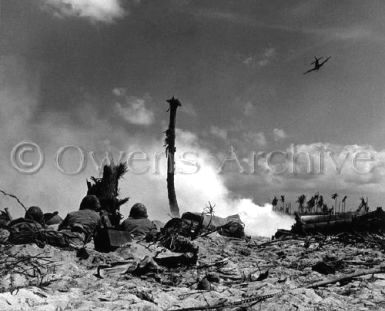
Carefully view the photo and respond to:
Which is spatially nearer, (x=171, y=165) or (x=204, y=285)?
(x=204, y=285)

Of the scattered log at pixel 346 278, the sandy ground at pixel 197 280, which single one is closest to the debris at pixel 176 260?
the sandy ground at pixel 197 280

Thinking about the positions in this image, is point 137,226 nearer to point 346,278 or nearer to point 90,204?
point 90,204

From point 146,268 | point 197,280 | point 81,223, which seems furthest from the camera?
point 81,223

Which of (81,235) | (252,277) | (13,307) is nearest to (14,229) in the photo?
(81,235)

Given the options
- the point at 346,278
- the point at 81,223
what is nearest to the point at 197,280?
the point at 346,278

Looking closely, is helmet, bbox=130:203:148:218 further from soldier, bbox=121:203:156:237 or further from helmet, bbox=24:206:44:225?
helmet, bbox=24:206:44:225

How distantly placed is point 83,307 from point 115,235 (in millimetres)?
3434

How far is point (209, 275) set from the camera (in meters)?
6.03

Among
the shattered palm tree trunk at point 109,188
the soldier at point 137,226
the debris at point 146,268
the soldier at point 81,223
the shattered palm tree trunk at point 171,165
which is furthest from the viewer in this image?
the shattered palm tree trunk at point 171,165

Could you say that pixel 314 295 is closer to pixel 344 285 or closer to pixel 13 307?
pixel 344 285

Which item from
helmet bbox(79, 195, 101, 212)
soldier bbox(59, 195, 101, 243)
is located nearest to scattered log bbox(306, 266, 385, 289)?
soldier bbox(59, 195, 101, 243)

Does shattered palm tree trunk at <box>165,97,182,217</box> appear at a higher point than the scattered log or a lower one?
higher

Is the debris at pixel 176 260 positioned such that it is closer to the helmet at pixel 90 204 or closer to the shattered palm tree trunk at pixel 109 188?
the helmet at pixel 90 204

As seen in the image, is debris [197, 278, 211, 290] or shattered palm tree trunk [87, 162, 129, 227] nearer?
debris [197, 278, 211, 290]
